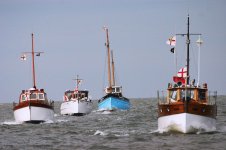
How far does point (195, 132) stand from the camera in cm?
3688

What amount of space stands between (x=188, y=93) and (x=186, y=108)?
2.58 metres

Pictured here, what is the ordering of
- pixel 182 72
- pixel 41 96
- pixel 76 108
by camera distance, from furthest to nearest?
1. pixel 76 108
2. pixel 41 96
3. pixel 182 72

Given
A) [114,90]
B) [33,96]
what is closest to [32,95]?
[33,96]

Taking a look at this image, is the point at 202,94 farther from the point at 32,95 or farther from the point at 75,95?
the point at 75,95

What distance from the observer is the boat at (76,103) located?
264ft

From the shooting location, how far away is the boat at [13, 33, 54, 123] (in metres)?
53.3

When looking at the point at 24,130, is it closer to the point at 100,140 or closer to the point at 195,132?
the point at 100,140

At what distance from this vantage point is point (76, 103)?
80.4 m

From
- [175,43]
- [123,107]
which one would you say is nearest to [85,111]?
[123,107]

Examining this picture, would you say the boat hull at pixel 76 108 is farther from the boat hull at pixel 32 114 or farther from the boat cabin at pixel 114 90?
the boat hull at pixel 32 114

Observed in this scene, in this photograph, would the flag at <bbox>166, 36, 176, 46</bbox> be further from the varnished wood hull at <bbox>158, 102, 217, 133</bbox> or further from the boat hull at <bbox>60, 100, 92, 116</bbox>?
the boat hull at <bbox>60, 100, 92, 116</bbox>

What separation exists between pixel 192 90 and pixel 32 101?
1944 cm

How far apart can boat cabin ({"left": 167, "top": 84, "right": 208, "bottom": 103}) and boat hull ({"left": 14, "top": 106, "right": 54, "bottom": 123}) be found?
1793 centimetres

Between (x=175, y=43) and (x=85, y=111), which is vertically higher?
(x=175, y=43)
